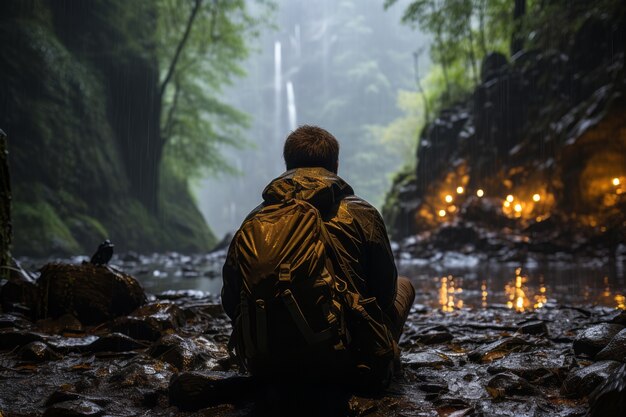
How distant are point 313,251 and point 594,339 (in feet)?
8.48

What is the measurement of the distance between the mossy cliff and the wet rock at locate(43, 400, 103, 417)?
16057mm

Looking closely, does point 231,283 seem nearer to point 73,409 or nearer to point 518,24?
point 73,409

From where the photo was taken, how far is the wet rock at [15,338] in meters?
3.77

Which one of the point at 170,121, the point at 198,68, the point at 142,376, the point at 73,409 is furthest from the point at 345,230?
the point at 198,68

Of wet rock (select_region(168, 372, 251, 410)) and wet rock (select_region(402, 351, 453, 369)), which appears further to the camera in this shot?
wet rock (select_region(402, 351, 453, 369))

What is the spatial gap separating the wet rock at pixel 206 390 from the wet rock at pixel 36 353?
1651 mm

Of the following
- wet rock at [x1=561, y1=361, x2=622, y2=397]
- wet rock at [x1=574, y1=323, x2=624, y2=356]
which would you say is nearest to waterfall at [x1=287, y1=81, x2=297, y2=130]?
wet rock at [x1=574, y1=323, x2=624, y2=356]

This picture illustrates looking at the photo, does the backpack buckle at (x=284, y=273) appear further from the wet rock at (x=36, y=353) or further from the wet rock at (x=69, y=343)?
the wet rock at (x=69, y=343)

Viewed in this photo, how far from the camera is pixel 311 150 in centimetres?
260

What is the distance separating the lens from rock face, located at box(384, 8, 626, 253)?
1736 centimetres

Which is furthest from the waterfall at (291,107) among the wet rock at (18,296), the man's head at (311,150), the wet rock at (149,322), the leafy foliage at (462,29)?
the man's head at (311,150)

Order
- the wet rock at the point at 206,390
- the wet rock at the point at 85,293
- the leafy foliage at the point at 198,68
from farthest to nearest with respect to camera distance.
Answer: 1. the leafy foliage at the point at 198,68
2. the wet rock at the point at 85,293
3. the wet rock at the point at 206,390

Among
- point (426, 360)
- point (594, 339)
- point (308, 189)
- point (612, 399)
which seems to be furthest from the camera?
point (426, 360)

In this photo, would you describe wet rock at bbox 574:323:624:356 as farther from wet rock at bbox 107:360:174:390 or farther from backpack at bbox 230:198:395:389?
wet rock at bbox 107:360:174:390
